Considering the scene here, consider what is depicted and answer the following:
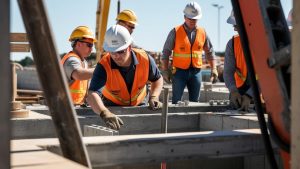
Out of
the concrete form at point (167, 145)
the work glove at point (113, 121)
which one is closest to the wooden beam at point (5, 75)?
the concrete form at point (167, 145)

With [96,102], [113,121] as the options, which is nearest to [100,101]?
[96,102]

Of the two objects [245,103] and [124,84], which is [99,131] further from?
[245,103]

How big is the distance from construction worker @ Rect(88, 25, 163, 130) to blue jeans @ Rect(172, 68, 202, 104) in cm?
249

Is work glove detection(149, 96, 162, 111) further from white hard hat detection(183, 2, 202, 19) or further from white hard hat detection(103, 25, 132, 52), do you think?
white hard hat detection(183, 2, 202, 19)

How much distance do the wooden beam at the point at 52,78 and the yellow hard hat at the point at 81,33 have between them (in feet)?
15.9

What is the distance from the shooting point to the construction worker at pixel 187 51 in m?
9.17

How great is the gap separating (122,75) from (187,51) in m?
3.44

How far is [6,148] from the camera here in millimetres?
1896

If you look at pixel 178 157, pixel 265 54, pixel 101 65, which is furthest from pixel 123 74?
pixel 265 54

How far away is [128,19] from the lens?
322 inches

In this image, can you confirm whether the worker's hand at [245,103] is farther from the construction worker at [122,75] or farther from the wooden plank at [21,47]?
the wooden plank at [21,47]

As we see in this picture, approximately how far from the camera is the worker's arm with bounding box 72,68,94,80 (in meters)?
6.68

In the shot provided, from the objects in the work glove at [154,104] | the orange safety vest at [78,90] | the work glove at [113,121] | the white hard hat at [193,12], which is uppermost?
the white hard hat at [193,12]

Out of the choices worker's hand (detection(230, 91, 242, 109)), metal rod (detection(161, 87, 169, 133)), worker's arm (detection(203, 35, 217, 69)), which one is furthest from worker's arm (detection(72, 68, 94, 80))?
worker's arm (detection(203, 35, 217, 69))
